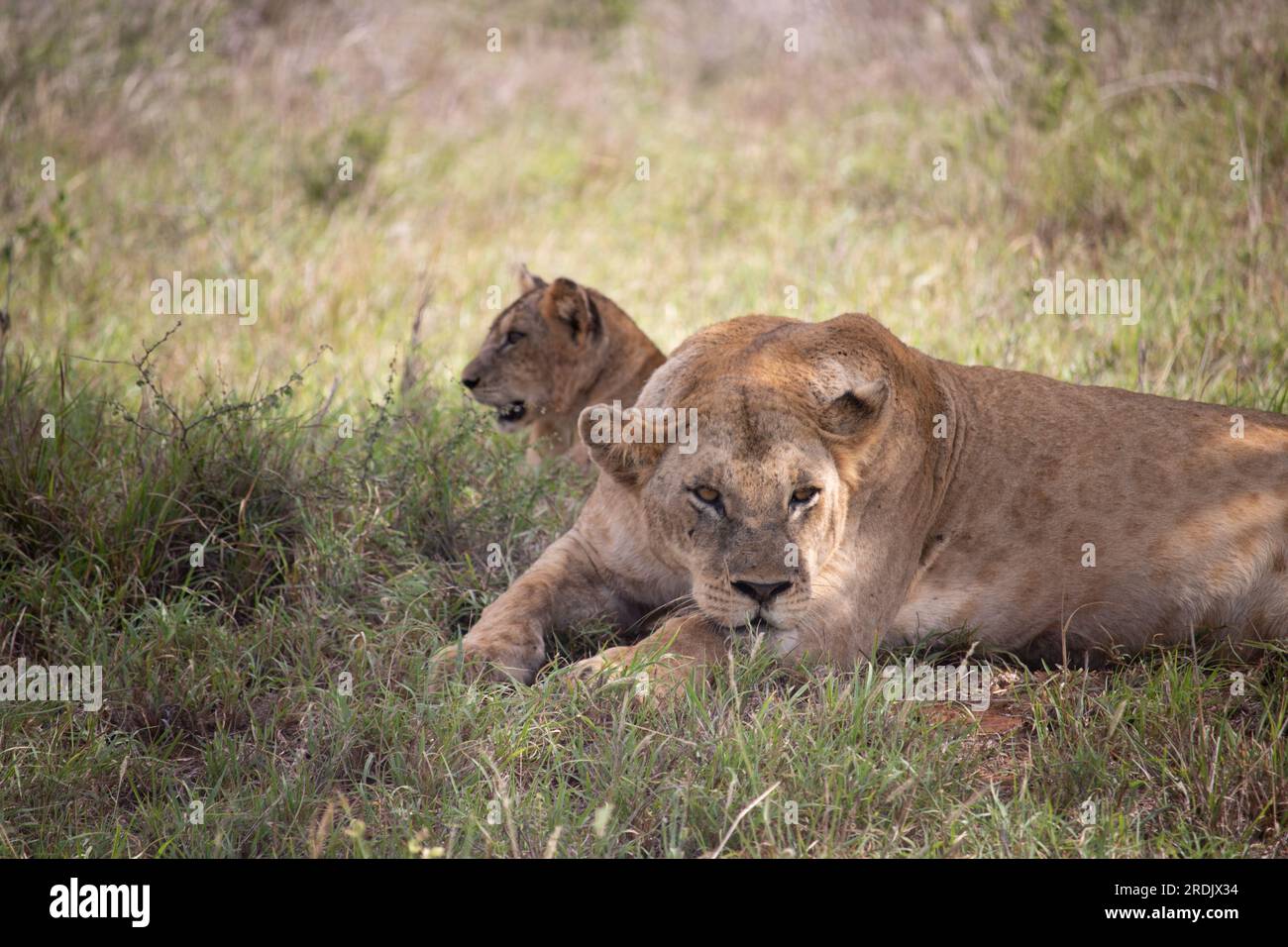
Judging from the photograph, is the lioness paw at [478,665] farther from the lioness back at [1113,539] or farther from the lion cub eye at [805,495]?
the lioness back at [1113,539]

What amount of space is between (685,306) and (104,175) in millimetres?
4254

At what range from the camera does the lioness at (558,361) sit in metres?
6.00

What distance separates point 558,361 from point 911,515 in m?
2.39

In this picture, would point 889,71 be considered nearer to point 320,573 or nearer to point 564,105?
point 564,105

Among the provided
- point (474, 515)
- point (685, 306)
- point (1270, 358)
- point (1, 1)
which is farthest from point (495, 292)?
point (1, 1)

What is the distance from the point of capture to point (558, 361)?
6.07m

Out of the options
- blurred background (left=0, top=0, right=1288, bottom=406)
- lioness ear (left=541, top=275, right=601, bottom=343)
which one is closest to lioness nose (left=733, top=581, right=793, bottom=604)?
lioness ear (left=541, top=275, right=601, bottom=343)

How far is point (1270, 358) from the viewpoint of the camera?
6043 mm

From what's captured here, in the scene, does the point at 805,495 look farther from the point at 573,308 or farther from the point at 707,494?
the point at 573,308

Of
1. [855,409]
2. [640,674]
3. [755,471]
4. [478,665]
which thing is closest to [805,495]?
[755,471]

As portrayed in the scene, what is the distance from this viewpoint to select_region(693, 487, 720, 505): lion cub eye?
3.70m

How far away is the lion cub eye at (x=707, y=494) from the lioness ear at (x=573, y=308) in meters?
2.38

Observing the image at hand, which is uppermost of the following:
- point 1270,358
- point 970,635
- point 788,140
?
point 788,140

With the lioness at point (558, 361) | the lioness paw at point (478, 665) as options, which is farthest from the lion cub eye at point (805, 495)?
the lioness at point (558, 361)
